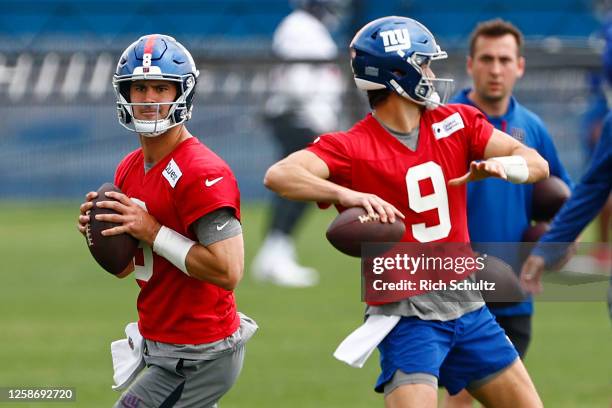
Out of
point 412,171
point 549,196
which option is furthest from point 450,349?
point 549,196

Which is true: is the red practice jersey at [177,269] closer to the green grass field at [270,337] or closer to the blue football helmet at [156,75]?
the blue football helmet at [156,75]

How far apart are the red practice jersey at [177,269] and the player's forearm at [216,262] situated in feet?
0.43

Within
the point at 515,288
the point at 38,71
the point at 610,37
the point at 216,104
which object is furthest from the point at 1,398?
the point at 216,104

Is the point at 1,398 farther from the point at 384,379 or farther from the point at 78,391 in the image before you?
the point at 384,379

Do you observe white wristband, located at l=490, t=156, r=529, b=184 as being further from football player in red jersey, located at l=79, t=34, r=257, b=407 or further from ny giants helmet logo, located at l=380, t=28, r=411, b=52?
football player in red jersey, located at l=79, t=34, r=257, b=407

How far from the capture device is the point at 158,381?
514 centimetres

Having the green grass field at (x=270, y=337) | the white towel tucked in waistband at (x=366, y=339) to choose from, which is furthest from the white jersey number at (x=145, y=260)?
the green grass field at (x=270, y=337)

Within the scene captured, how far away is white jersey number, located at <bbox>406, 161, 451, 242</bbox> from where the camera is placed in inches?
209

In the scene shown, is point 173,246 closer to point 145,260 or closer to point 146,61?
point 145,260

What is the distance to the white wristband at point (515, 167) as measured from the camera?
532 cm

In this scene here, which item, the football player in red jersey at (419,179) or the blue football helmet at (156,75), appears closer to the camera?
the blue football helmet at (156,75)

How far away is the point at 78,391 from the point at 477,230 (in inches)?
110

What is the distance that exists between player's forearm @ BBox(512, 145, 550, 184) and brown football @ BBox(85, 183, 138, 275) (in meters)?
1.66

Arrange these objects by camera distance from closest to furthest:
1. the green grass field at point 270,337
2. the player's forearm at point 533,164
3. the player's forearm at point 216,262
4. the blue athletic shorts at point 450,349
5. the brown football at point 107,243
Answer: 1. the player's forearm at point 216,262
2. the brown football at point 107,243
3. the blue athletic shorts at point 450,349
4. the player's forearm at point 533,164
5. the green grass field at point 270,337
